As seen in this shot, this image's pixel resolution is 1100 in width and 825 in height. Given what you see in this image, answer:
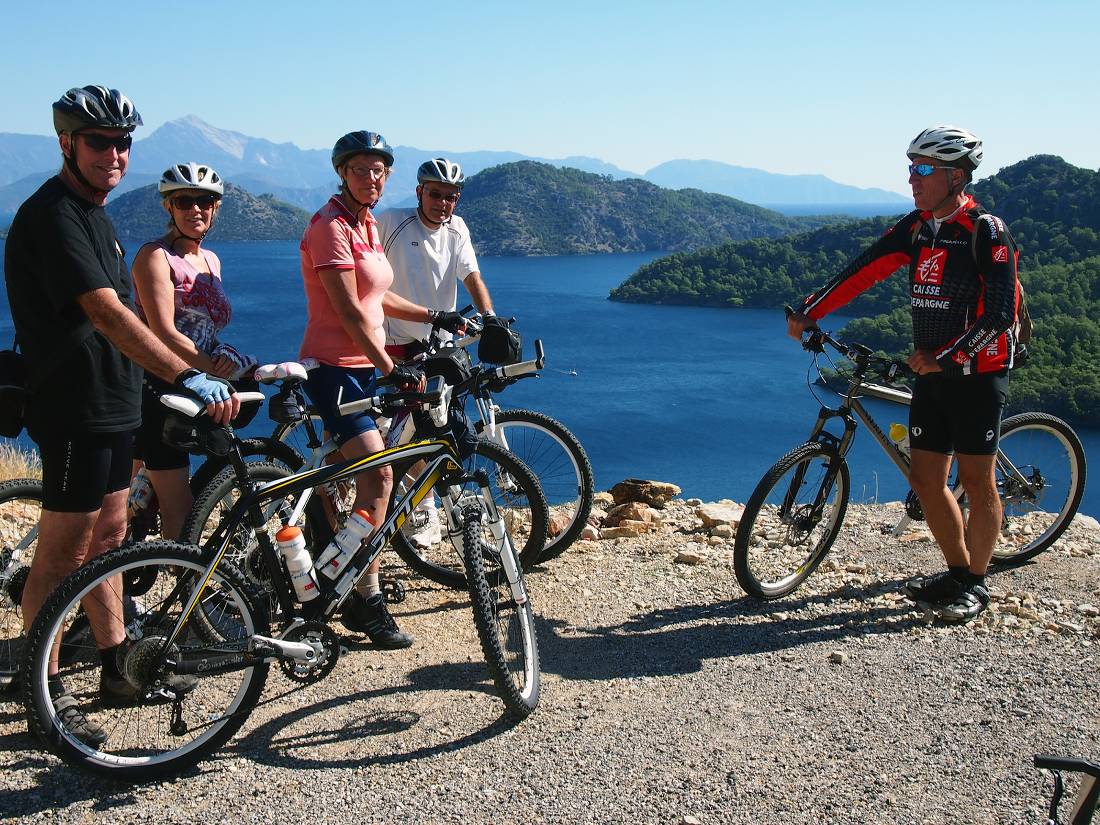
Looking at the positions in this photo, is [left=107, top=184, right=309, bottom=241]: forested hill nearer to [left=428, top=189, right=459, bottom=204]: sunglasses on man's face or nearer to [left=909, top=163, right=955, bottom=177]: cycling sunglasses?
[left=428, top=189, right=459, bottom=204]: sunglasses on man's face

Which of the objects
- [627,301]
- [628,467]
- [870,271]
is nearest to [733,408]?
[628,467]

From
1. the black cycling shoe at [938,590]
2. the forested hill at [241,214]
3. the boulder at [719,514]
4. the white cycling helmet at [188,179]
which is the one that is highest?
the forested hill at [241,214]

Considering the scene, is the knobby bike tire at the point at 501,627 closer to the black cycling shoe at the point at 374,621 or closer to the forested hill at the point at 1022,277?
the black cycling shoe at the point at 374,621

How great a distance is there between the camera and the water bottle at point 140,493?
3.89m

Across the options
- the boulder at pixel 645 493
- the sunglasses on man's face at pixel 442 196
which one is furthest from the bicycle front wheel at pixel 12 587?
the boulder at pixel 645 493

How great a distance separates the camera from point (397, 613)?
4.37 m

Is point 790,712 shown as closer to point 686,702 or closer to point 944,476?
point 686,702

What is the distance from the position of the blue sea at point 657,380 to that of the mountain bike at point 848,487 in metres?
25.6

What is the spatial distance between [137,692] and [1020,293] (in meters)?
4.13

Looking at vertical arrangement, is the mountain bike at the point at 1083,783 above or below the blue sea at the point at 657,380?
above

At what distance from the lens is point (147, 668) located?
2910 mm

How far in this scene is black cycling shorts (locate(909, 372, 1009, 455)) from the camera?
4.17 meters

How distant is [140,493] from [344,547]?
1197 millimetres

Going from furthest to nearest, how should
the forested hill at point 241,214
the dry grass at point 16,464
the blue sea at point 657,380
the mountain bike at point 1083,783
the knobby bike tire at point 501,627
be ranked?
the forested hill at point 241,214 < the blue sea at point 657,380 < the dry grass at point 16,464 < the knobby bike tire at point 501,627 < the mountain bike at point 1083,783
